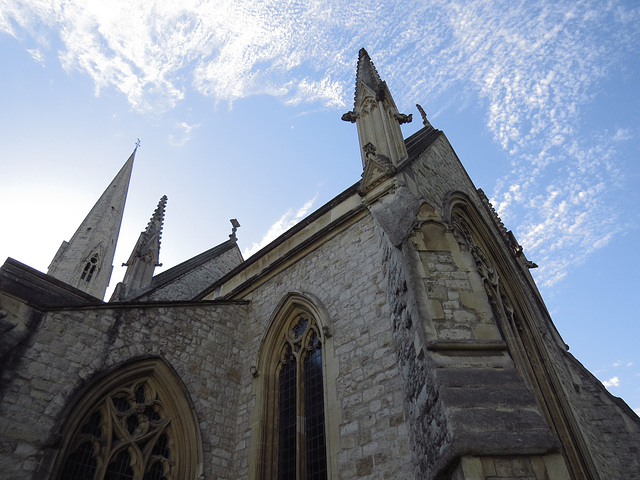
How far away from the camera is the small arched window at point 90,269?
27184 mm

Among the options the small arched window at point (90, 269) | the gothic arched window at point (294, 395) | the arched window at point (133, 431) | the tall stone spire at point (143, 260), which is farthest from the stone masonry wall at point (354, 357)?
the small arched window at point (90, 269)

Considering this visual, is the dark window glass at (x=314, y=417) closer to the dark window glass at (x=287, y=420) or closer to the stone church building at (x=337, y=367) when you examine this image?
the stone church building at (x=337, y=367)

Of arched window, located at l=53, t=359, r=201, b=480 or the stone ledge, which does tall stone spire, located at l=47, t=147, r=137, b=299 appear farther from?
the stone ledge

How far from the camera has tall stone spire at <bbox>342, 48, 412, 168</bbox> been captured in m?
7.92

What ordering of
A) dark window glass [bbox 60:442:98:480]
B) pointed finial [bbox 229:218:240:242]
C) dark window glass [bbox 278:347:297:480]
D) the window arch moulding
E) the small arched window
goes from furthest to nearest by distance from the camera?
the small arched window < pointed finial [bbox 229:218:240:242] < dark window glass [bbox 278:347:297:480] < the window arch moulding < dark window glass [bbox 60:442:98:480]

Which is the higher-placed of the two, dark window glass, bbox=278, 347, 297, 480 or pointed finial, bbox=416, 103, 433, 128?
pointed finial, bbox=416, 103, 433, 128

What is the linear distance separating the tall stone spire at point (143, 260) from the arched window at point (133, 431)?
7.03 meters

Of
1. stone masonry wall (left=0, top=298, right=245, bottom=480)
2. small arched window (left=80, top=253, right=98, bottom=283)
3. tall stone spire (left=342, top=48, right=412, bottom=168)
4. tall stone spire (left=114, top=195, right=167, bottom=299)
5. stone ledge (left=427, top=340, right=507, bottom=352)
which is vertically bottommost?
stone ledge (left=427, top=340, right=507, bottom=352)

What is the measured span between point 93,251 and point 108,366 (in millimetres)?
24309

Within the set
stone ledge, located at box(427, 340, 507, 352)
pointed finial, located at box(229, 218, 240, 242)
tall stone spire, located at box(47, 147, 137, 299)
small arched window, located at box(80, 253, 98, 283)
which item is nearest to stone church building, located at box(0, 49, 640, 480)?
stone ledge, located at box(427, 340, 507, 352)

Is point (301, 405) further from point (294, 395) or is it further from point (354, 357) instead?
point (354, 357)

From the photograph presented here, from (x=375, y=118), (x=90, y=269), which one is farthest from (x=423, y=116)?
(x=90, y=269)

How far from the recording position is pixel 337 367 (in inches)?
260

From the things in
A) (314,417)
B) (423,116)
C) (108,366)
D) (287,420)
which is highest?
(423,116)
